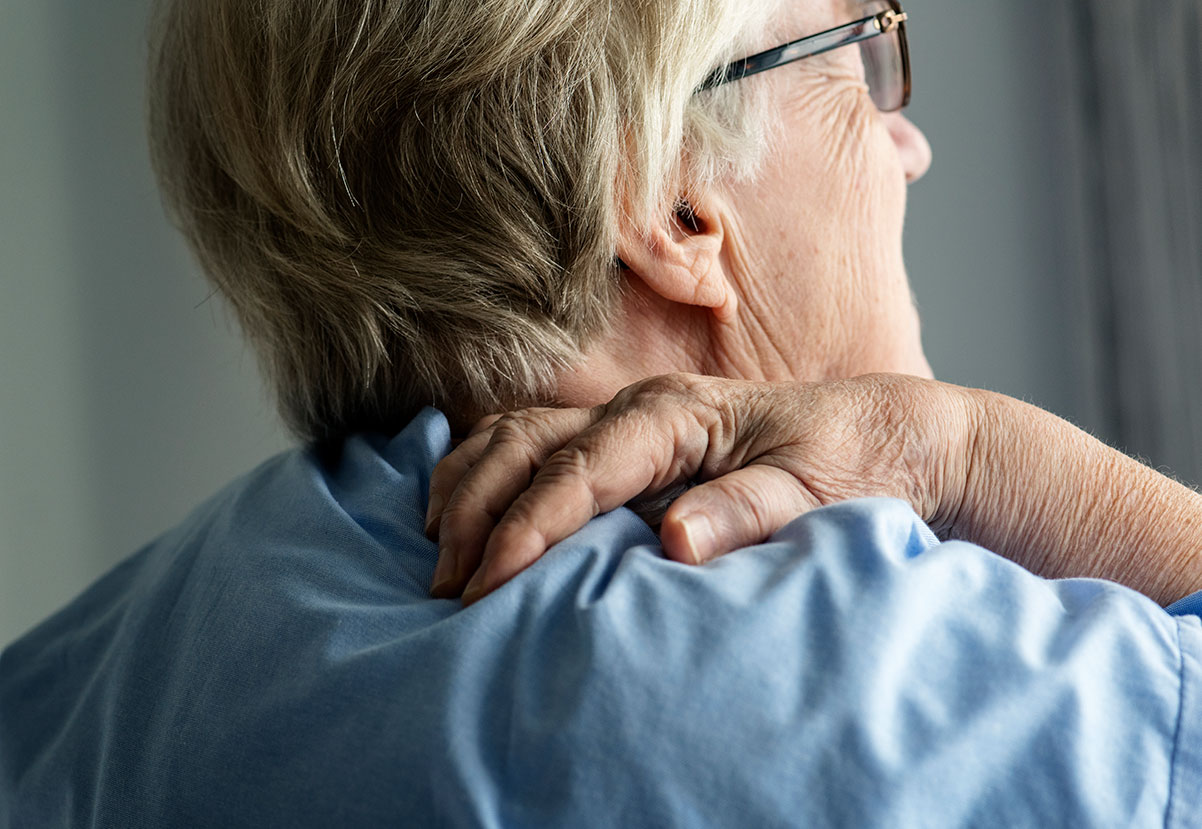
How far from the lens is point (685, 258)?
0.87 m

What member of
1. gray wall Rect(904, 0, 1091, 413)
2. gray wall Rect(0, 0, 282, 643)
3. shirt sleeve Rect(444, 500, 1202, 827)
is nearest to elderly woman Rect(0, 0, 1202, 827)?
shirt sleeve Rect(444, 500, 1202, 827)

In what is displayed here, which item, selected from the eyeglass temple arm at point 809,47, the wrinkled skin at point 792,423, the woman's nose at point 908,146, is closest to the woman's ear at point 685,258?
the wrinkled skin at point 792,423

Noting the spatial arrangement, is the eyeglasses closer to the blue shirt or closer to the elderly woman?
the elderly woman

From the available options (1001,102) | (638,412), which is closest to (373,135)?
(638,412)

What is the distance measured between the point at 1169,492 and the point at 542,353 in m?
0.50

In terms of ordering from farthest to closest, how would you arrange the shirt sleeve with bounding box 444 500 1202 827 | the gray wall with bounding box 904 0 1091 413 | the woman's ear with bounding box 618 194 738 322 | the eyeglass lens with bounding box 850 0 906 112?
the gray wall with bounding box 904 0 1091 413
the eyeglass lens with bounding box 850 0 906 112
the woman's ear with bounding box 618 194 738 322
the shirt sleeve with bounding box 444 500 1202 827

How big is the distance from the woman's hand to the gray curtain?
1480 mm

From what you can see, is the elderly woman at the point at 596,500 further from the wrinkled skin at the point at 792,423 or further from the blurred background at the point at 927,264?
the blurred background at the point at 927,264

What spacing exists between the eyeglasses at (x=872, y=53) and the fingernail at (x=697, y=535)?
1.37 feet

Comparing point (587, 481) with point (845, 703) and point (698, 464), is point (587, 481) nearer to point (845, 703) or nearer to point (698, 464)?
point (698, 464)

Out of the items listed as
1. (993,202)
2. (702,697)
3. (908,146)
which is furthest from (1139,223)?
Result: (702,697)

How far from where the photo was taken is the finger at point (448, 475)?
0.70m

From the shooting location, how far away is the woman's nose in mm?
1129

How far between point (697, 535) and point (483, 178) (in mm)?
349
